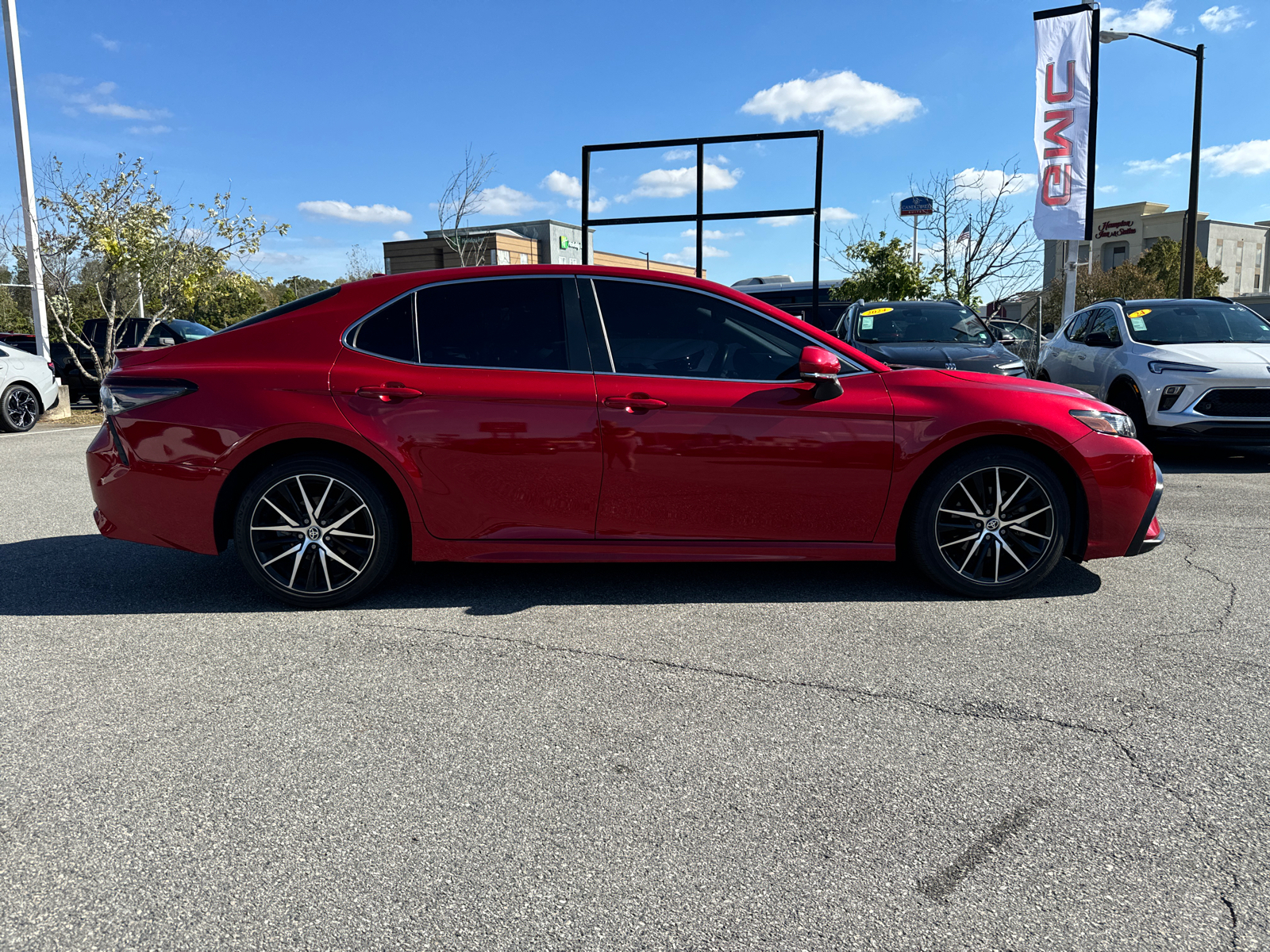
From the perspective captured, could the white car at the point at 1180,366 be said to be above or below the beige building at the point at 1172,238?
below

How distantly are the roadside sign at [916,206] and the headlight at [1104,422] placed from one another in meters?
26.6

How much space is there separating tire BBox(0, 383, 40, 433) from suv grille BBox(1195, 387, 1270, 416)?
1403cm

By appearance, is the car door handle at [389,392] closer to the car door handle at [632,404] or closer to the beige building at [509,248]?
the car door handle at [632,404]

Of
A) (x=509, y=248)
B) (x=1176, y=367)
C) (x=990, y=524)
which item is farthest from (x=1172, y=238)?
(x=990, y=524)

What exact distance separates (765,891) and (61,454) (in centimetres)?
1031

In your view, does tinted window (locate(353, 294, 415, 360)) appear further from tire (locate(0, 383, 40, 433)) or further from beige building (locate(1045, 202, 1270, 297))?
beige building (locate(1045, 202, 1270, 297))

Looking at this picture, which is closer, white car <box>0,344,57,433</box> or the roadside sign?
white car <box>0,344,57,433</box>

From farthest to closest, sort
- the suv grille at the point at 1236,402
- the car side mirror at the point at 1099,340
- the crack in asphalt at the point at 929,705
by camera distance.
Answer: the car side mirror at the point at 1099,340
the suv grille at the point at 1236,402
the crack in asphalt at the point at 929,705

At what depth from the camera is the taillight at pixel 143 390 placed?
430 centimetres

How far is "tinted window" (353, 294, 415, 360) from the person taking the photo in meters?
4.36

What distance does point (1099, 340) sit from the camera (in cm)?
1020

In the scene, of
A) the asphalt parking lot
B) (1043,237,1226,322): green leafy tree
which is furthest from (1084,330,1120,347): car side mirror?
(1043,237,1226,322): green leafy tree

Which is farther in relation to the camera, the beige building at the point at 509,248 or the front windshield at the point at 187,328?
the beige building at the point at 509,248

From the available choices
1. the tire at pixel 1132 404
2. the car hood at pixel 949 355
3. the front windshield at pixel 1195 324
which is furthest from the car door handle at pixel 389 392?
the front windshield at pixel 1195 324
